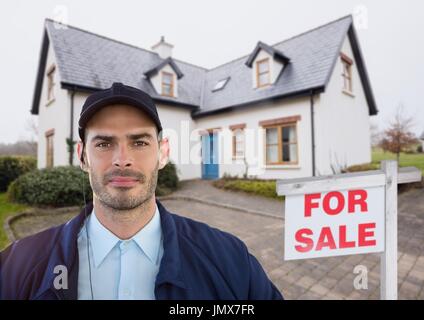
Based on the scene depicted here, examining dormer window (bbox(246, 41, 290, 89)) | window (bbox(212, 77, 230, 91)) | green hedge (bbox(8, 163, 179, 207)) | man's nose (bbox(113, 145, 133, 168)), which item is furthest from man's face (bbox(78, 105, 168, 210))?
dormer window (bbox(246, 41, 290, 89))

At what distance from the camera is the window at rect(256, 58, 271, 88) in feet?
20.8

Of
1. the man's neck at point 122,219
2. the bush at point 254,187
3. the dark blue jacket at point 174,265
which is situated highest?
the man's neck at point 122,219

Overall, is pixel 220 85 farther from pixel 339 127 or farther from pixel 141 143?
pixel 141 143

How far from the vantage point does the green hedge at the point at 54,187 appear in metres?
2.24

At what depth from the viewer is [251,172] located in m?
5.93

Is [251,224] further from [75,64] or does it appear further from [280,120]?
[280,120]

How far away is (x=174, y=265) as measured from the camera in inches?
26.8

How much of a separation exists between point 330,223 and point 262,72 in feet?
20.4

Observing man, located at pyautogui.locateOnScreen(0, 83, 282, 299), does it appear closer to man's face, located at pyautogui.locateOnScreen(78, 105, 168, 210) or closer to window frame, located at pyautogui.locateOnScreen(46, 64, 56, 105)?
man's face, located at pyautogui.locateOnScreen(78, 105, 168, 210)

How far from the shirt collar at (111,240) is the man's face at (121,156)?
0.38ft

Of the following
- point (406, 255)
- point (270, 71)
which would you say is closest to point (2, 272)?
point (406, 255)

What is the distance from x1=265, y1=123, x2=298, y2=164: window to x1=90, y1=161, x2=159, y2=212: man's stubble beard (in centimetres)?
529

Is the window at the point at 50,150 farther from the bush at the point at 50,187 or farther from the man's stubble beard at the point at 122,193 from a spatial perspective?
the man's stubble beard at the point at 122,193

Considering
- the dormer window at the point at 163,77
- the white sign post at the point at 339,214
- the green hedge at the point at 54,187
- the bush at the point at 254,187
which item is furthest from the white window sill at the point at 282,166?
the white sign post at the point at 339,214
